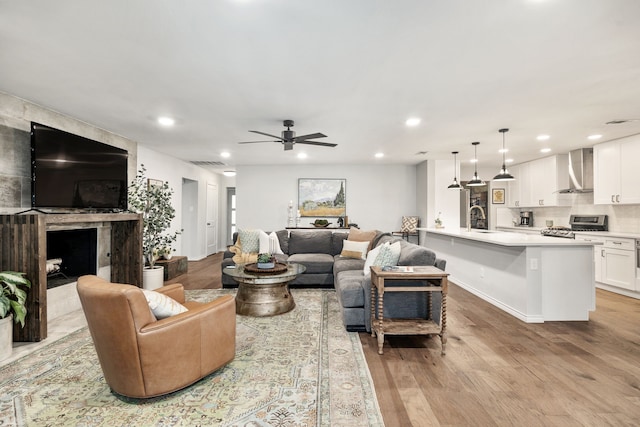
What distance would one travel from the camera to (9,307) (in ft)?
8.74

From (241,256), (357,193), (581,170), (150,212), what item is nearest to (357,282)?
(241,256)

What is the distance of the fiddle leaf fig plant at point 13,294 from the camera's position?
264cm

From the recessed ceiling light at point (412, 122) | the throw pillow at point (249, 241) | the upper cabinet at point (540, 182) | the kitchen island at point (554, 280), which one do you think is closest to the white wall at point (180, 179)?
the throw pillow at point (249, 241)

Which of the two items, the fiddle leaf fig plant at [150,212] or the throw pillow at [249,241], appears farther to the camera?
the throw pillow at [249,241]

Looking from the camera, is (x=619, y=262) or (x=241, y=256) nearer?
(x=619, y=262)

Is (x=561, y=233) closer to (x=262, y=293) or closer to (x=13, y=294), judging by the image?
(x=262, y=293)

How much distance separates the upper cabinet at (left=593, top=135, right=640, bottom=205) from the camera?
4.85 metres

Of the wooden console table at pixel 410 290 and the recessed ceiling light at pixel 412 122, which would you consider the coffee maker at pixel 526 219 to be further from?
the wooden console table at pixel 410 290

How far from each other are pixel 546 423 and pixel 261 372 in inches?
73.8

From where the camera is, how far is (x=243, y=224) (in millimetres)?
7766

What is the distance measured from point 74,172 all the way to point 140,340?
2.84 m

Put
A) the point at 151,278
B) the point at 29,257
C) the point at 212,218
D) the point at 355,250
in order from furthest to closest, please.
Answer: the point at 212,218 < the point at 355,250 < the point at 151,278 < the point at 29,257

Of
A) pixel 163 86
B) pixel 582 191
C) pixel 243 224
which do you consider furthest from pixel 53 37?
pixel 582 191

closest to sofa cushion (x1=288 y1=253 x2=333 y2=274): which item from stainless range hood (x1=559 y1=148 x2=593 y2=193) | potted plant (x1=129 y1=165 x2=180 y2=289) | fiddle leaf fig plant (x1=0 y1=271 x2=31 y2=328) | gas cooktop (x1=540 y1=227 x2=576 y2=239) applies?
potted plant (x1=129 y1=165 x2=180 y2=289)
